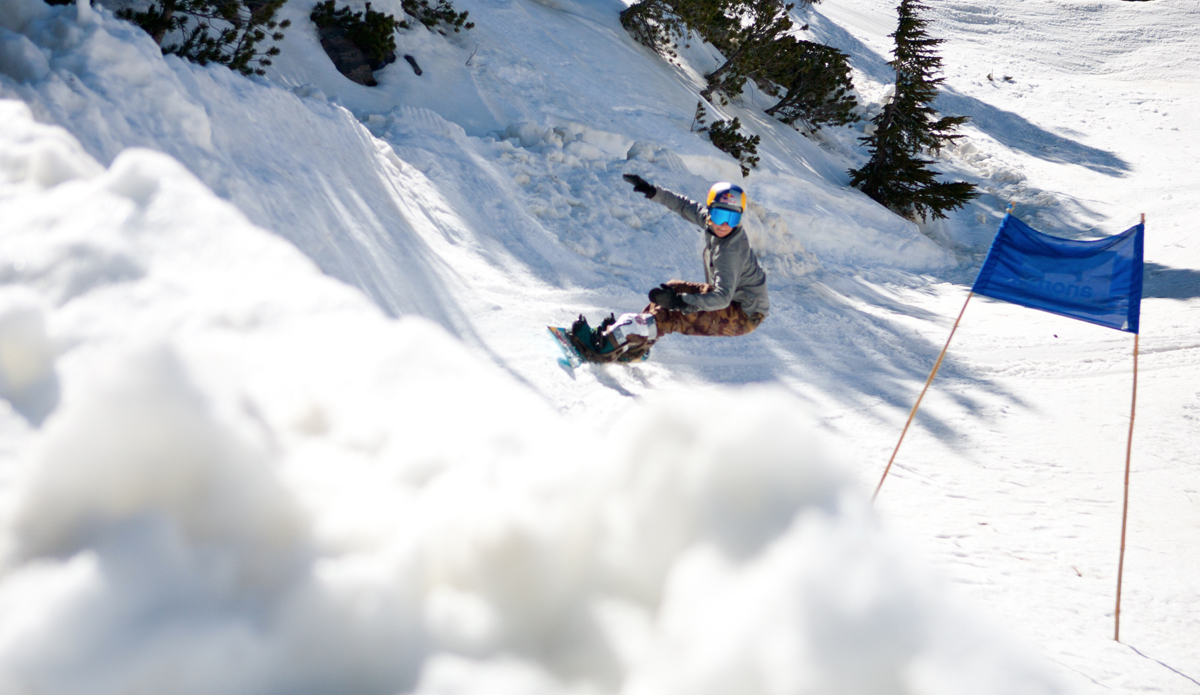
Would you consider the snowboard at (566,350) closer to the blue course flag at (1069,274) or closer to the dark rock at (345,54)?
the blue course flag at (1069,274)

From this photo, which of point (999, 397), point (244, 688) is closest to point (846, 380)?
point (999, 397)

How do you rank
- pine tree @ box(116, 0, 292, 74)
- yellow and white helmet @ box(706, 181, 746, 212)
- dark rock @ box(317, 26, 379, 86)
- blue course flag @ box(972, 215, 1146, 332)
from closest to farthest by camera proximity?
1. blue course flag @ box(972, 215, 1146, 332)
2. yellow and white helmet @ box(706, 181, 746, 212)
3. pine tree @ box(116, 0, 292, 74)
4. dark rock @ box(317, 26, 379, 86)

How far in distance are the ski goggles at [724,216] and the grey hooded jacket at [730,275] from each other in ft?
0.26

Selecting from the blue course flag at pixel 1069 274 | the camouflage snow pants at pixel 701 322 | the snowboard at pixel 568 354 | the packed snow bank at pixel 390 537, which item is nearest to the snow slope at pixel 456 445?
the packed snow bank at pixel 390 537

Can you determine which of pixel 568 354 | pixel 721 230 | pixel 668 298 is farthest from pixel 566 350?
pixel 721 230

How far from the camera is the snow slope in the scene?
1785mm

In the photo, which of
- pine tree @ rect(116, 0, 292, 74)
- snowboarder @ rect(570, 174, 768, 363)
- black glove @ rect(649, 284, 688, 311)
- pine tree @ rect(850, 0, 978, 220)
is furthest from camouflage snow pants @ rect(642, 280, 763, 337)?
pine tree @ rect(850, 0, 978, 220)

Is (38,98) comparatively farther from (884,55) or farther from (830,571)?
(884,55)

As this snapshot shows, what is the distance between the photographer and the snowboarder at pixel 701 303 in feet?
17.4

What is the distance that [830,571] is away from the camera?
181cm

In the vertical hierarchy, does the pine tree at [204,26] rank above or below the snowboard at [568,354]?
above

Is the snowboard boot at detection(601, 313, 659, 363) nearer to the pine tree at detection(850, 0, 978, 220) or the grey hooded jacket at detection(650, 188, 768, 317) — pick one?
the grey hooded jacket at detection(650, 188, 768, 317)

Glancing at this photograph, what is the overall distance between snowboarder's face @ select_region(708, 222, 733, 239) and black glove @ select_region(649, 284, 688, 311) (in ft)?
2.04

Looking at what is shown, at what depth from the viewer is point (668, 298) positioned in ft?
18.4
